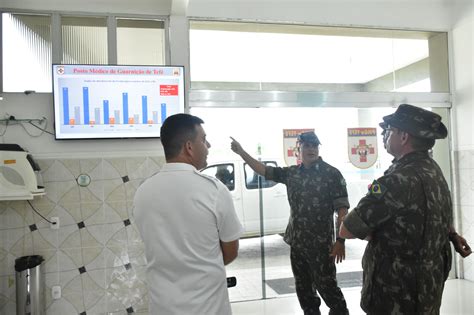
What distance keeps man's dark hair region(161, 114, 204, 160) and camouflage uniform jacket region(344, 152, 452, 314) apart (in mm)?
913

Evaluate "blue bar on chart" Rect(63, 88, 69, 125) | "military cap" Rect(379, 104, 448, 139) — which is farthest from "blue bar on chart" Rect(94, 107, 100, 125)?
"military cap" Rect(379, 104, 448, 139)

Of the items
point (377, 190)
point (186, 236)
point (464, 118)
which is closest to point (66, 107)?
point (186, 236)

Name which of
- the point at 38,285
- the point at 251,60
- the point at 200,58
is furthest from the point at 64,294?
the point at 251,60

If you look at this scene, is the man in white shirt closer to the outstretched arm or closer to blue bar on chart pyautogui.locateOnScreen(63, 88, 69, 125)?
the outstretched arm

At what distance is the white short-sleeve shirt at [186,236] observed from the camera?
1.32m

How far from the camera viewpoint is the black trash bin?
306cm

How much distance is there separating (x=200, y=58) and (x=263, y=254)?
2.21m

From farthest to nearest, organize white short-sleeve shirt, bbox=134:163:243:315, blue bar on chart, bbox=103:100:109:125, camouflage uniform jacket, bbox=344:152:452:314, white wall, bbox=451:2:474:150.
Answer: white wall, bbox=451:2:474:150
blue bar on chart, bbox=103:100:109:125
camouflage uniform jacket, bbox=344:152:452:314
white short-sleeve shirt, bbox=134:163:243:315

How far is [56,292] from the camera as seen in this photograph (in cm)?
337

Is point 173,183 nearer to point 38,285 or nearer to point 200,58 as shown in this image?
point 38,285

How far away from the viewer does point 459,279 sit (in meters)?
4.43

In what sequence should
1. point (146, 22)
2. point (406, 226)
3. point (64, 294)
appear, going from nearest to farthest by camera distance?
point (406, 226)
point (64, 294)
point (146, 22)

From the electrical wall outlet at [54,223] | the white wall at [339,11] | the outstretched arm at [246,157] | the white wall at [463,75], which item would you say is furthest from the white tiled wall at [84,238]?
the white wall at [463,75]

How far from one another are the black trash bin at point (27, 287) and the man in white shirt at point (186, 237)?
2210mm
